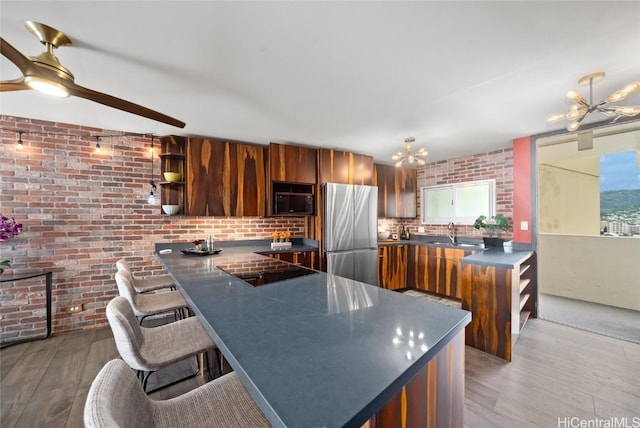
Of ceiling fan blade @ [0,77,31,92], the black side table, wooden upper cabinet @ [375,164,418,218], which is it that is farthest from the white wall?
the black side table

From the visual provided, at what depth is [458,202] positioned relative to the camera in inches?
176

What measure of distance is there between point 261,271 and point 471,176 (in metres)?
4.03

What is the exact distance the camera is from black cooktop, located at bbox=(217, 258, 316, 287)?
1.64 meters

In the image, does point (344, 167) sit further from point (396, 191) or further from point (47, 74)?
point (47, 74)

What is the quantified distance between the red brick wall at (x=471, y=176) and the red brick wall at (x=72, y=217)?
4.09 metres

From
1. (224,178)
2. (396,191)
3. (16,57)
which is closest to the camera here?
(16,57)

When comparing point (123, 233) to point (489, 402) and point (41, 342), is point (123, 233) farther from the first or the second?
point (489, 402)

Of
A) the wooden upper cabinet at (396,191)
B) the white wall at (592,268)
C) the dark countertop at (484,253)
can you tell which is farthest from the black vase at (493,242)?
the wooden upper cabinet at (396,191)

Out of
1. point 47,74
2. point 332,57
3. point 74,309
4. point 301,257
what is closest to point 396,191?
point 301,257

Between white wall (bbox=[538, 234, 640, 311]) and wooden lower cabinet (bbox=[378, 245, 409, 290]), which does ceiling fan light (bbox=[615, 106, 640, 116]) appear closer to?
white wall (bbox=[538, 234, 640, 311])

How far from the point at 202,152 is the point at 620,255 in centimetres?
605

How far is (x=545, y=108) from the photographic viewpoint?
2.41 meters

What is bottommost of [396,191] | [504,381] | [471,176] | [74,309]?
[504,381]

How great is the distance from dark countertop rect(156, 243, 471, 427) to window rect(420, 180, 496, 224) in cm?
364
